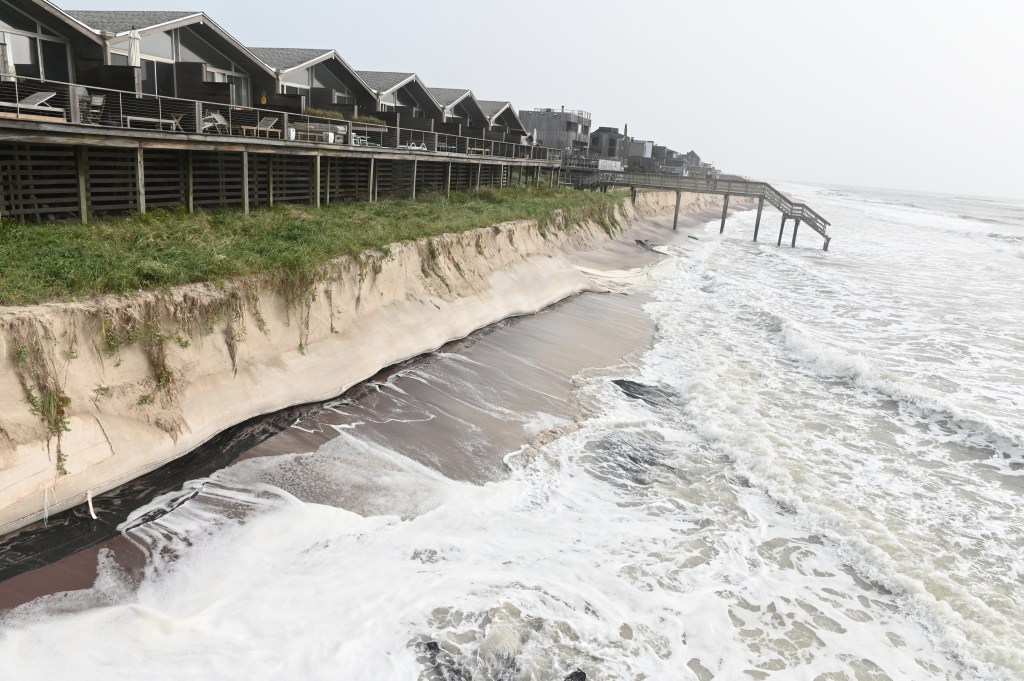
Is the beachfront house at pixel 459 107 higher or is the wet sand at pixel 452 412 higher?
the beachfront house at pixel 459 107

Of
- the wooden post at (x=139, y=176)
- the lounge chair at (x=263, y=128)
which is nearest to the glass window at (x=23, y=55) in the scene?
the wooden post at (x=139, y=176)

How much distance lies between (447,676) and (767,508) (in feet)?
20.4

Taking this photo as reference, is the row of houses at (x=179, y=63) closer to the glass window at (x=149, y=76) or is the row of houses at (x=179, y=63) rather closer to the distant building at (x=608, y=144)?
the glass window at (x=149, y=76)

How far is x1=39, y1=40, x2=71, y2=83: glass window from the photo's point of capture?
676 inches

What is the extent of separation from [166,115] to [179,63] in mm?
6644

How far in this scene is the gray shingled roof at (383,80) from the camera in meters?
32.3

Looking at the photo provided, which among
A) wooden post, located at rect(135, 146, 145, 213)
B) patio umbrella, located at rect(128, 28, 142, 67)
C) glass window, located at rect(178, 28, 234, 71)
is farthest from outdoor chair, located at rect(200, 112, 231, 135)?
glass window, located at rect(178, 28, 234, 71)

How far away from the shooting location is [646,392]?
15.1m

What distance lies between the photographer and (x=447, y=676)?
6.59 metres

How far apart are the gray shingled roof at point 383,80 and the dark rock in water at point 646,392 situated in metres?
22.8

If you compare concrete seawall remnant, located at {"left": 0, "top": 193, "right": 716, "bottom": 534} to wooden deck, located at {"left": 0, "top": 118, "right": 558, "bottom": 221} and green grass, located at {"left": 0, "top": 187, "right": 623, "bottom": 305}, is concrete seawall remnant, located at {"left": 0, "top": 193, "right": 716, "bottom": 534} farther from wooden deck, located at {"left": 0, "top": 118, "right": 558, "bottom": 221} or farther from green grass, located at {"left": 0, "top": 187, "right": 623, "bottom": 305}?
wooden deck, located at {"left": 0, "top": 118, "right": 558, "bottom": 221}

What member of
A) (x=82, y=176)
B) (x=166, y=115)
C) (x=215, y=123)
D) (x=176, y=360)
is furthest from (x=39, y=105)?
(x=176, y=360)

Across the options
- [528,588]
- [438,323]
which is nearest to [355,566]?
[528,588]

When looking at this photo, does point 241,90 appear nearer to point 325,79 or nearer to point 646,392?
point 325,79
